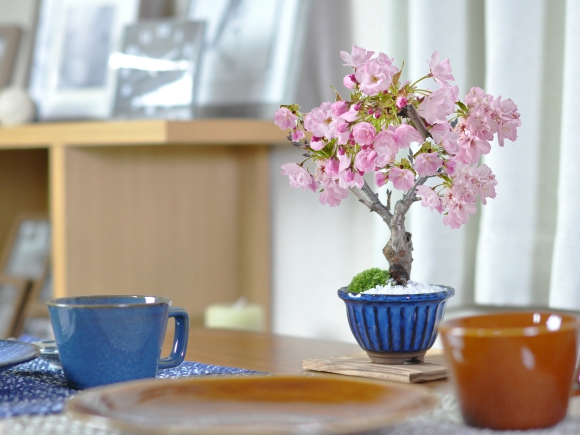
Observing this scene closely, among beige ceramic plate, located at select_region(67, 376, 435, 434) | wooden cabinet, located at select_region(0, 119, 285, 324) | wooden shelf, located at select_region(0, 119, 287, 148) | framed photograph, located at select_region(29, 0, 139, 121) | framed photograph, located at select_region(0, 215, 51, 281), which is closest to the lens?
beige ceramic plate, located at select_region(67, 376, 435, 434)

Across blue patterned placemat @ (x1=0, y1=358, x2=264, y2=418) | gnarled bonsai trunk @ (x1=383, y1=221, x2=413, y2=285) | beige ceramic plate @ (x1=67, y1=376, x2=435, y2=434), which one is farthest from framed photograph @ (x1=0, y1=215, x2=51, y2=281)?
beige ceramic plate @ (x1=67, y1=376, x2=435, y2=434)

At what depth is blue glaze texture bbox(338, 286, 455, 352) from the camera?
732mm

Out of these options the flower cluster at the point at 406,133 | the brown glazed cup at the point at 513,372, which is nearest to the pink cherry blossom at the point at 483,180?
the flower cluster at the point at 406,133

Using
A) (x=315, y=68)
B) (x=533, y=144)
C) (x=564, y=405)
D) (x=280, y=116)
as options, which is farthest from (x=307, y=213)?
(x=564, y=405)

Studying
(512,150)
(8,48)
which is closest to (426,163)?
(512,150)

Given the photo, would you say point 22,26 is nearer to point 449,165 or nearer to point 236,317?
point 236,317

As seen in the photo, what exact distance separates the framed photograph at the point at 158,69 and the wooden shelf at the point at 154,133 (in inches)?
5.9

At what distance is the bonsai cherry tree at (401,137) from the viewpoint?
708mm

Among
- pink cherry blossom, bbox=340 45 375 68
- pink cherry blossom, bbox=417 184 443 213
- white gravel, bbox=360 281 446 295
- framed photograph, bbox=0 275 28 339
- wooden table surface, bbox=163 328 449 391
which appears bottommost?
framed photograph, bbox=0 275 28 339

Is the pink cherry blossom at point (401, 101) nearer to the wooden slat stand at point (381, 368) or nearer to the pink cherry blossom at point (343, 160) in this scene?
the pink cherry blossom at point (343, 160)

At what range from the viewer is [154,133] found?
4.82 ft

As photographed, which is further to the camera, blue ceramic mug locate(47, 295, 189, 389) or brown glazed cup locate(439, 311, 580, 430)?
blue ceramic mug locate(47, 295, 189, 389)

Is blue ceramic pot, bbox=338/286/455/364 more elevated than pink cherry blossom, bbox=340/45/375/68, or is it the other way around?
pink cherry blossom, bbox=340/45/375/68

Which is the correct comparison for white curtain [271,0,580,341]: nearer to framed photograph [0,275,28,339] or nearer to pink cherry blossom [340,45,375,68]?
pink cherry blossom [340,45,375,68]
